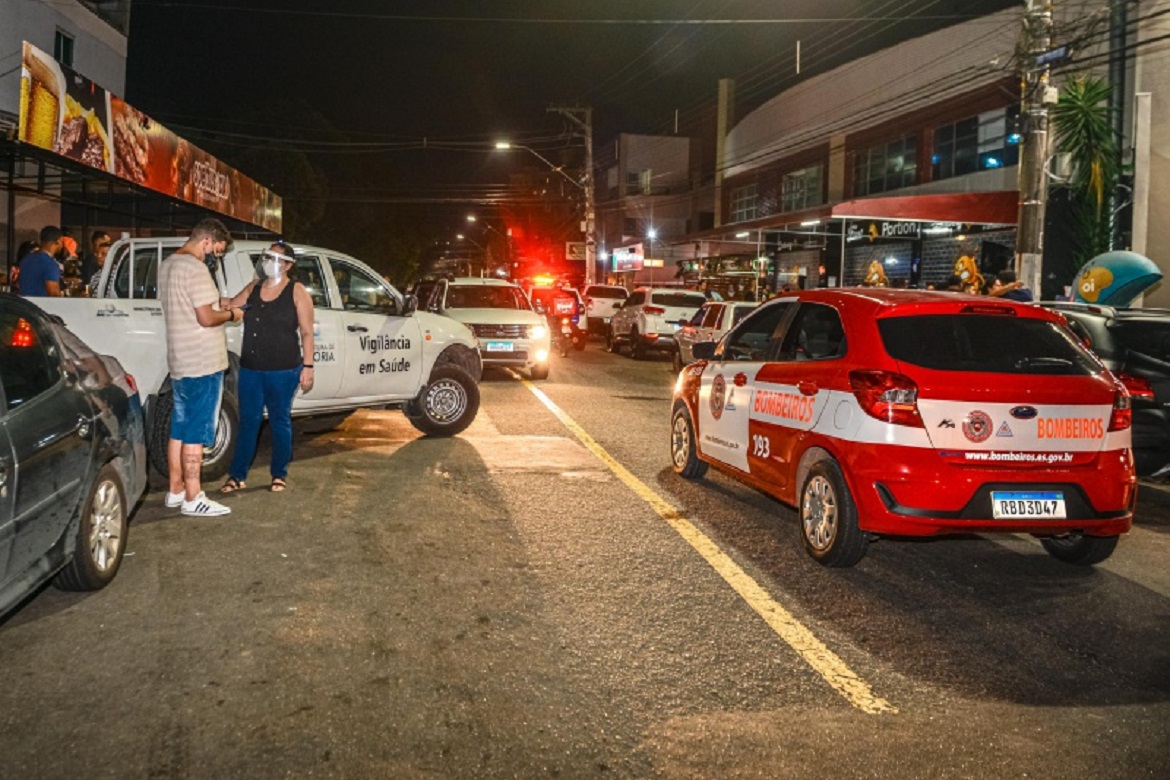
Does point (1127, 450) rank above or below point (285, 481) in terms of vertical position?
above

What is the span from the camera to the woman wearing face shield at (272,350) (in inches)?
307

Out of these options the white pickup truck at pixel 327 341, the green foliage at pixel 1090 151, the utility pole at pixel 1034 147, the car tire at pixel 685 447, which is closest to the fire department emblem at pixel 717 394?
the car tire at pixel 685 447

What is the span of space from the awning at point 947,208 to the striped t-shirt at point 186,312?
17967 mm

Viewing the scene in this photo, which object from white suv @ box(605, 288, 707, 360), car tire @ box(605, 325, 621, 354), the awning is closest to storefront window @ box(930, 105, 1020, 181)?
the awning

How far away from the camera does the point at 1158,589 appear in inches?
245

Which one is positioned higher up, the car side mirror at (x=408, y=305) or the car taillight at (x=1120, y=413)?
the car side mirror at (x=408, y=305)

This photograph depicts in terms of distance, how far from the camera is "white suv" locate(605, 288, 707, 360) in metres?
24.6

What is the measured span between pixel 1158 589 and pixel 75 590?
597cm

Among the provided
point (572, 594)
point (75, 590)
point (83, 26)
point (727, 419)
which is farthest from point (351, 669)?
point (83, 26)

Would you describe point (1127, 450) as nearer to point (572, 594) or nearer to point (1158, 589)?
point (1158, 589)

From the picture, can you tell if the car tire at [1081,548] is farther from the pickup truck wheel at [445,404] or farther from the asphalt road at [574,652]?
the pickup truck wheel at [445,404]

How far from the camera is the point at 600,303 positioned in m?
32.6

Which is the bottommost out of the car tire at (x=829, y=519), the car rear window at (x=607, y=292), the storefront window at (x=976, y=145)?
the car tire at (x=829, y=519)

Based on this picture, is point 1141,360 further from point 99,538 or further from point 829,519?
point 99,538
